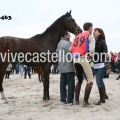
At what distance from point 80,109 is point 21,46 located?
2.64m

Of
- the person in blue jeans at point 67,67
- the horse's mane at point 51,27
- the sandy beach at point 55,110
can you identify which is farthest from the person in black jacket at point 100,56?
the horse's mane at point 51,27

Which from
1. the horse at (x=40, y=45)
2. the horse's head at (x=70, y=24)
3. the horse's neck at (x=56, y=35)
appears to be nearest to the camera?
the horse at (x=40, y=45)

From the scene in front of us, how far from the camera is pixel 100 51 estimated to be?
7969 millimetres

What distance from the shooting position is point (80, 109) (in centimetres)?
722

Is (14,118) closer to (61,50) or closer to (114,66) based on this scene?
(61,50)

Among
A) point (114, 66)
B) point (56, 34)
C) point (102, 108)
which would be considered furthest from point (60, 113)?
point (114, 66)

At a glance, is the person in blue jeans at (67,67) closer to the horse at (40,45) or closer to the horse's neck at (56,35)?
the horse at (40,45)

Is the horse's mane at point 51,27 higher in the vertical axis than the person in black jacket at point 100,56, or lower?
higher

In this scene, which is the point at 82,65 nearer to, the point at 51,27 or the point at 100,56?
the point at 100,56

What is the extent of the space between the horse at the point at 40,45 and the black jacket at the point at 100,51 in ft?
3.70

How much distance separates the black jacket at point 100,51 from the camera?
7.87m

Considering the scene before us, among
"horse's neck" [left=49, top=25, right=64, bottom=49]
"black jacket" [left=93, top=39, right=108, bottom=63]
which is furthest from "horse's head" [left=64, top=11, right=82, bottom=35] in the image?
"black jacket" [left=93, top=39, right=108, bottom=63]

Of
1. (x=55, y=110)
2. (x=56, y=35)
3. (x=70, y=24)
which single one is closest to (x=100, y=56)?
(x=70, y=24)

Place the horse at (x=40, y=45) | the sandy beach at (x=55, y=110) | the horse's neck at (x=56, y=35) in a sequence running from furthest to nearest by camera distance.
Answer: the horse's neck at (x=56, y=35)
the horse at (x=40, y=45)
the sandy beach at (x=55, y=110)
